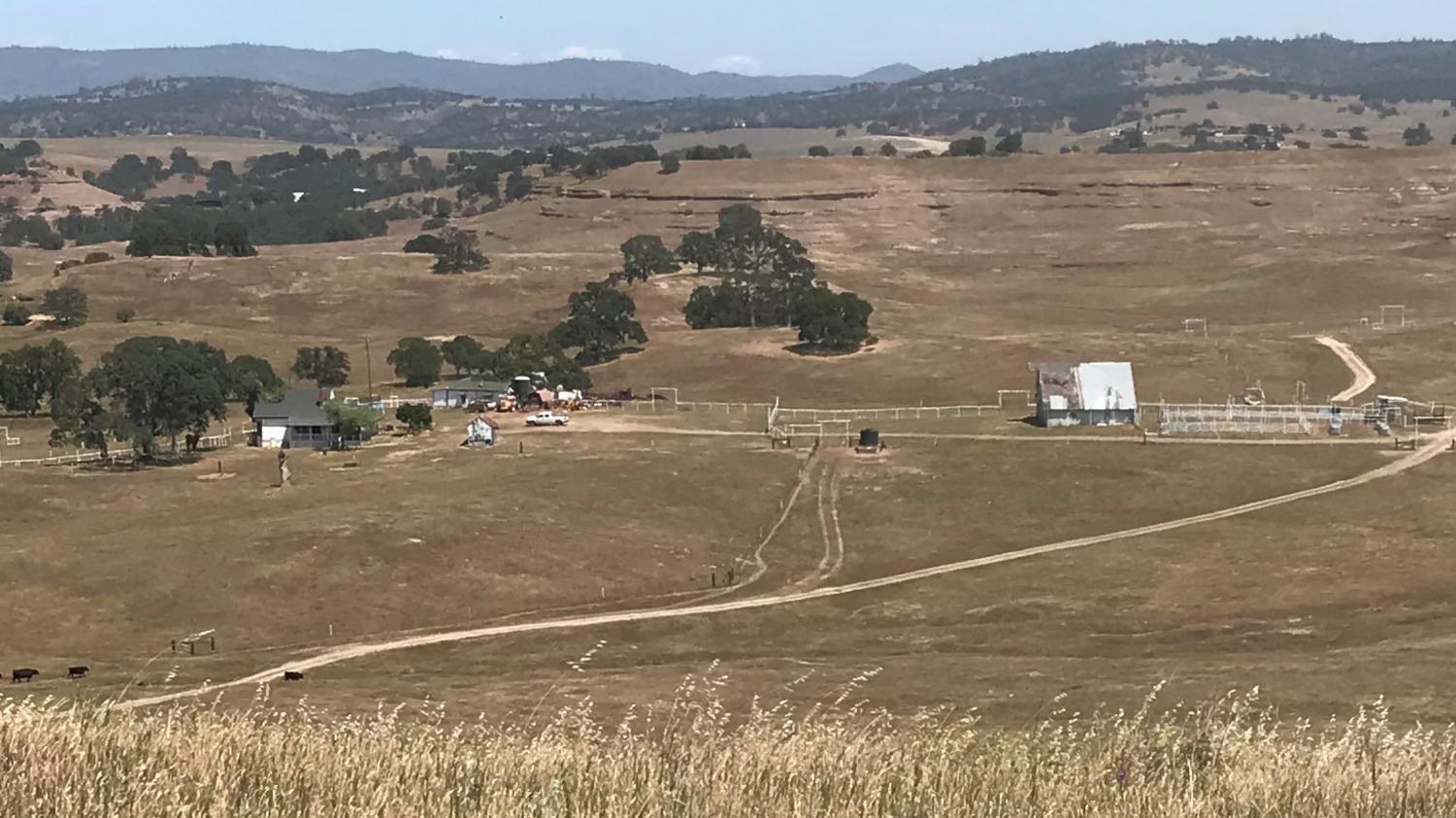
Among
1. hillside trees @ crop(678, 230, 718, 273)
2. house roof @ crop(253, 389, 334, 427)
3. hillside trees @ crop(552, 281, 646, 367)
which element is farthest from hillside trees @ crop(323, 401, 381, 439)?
hillside trees @ crop(678, 230, 718, 273)

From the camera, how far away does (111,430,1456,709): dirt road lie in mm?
46734

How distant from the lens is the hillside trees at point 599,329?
123m

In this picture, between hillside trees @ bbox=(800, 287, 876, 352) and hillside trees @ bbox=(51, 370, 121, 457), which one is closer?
hillside trees @ bbox=(51, 370, 121, 457)

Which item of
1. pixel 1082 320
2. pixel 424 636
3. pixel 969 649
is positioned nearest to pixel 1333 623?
pixel 969 649

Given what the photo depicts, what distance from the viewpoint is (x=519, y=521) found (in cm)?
6284

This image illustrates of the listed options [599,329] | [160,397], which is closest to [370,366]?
[599,329]

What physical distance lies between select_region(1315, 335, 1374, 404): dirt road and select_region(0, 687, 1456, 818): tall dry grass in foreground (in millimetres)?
85481

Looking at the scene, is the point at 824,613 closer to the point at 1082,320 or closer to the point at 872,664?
the point at 872,664

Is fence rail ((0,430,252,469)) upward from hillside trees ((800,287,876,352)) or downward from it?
downward

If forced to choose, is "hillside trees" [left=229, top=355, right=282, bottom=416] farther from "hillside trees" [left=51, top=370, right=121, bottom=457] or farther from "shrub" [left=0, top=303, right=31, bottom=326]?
"shrub" [left=0, top=303, right=31, bottom=326]

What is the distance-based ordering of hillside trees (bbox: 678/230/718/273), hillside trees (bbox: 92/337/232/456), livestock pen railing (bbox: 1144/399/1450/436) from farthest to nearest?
hillside trees (bbox: 678/230/718/273) → livestock pen railing (bbox: 1144/399/1450/436) → hillside trees (bbox: 92/337/232/456)

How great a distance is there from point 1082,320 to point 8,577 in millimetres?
105566

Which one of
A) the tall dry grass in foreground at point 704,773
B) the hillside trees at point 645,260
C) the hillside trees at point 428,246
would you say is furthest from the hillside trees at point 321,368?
the tall dry grass in foreground at point 704,773

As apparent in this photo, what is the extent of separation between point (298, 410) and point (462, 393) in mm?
18881
